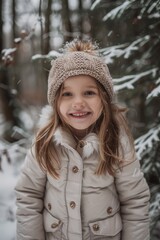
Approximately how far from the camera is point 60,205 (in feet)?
7.36

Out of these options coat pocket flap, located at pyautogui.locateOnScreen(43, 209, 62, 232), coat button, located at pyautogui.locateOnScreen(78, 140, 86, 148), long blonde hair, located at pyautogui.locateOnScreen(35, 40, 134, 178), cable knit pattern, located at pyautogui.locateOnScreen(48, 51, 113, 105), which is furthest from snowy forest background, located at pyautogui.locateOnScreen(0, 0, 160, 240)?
coat pocket flap, located at pyautogui.locateOnScreen(43, 209, 62, 232)

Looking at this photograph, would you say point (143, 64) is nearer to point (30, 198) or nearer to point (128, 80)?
point (128, 80)

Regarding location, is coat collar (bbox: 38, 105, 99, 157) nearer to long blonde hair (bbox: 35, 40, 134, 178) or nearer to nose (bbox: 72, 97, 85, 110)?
long blonde hair (bbox: 35, 40, 134, 178)

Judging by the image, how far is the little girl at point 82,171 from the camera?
221cm

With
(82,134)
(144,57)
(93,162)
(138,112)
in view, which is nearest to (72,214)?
(93,162)

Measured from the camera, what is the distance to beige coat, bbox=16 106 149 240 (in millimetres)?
2215

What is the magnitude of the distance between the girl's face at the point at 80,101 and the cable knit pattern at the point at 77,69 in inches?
1.7

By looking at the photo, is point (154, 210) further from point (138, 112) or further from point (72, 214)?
point (138, 112)

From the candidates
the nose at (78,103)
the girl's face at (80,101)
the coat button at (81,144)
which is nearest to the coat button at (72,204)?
the coat button at (81,144)

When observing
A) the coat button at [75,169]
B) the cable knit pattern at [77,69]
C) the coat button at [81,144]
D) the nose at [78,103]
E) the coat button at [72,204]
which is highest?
the cable knit pattern at [77,69]

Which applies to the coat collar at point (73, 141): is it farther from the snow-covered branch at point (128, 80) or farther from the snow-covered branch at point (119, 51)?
the snow-covered branch at point (119, 51)

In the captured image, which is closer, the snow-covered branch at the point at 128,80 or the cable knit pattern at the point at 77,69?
the cable knit pattern at the point at 77,69

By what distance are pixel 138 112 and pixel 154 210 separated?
246cm

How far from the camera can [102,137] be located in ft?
7.57
